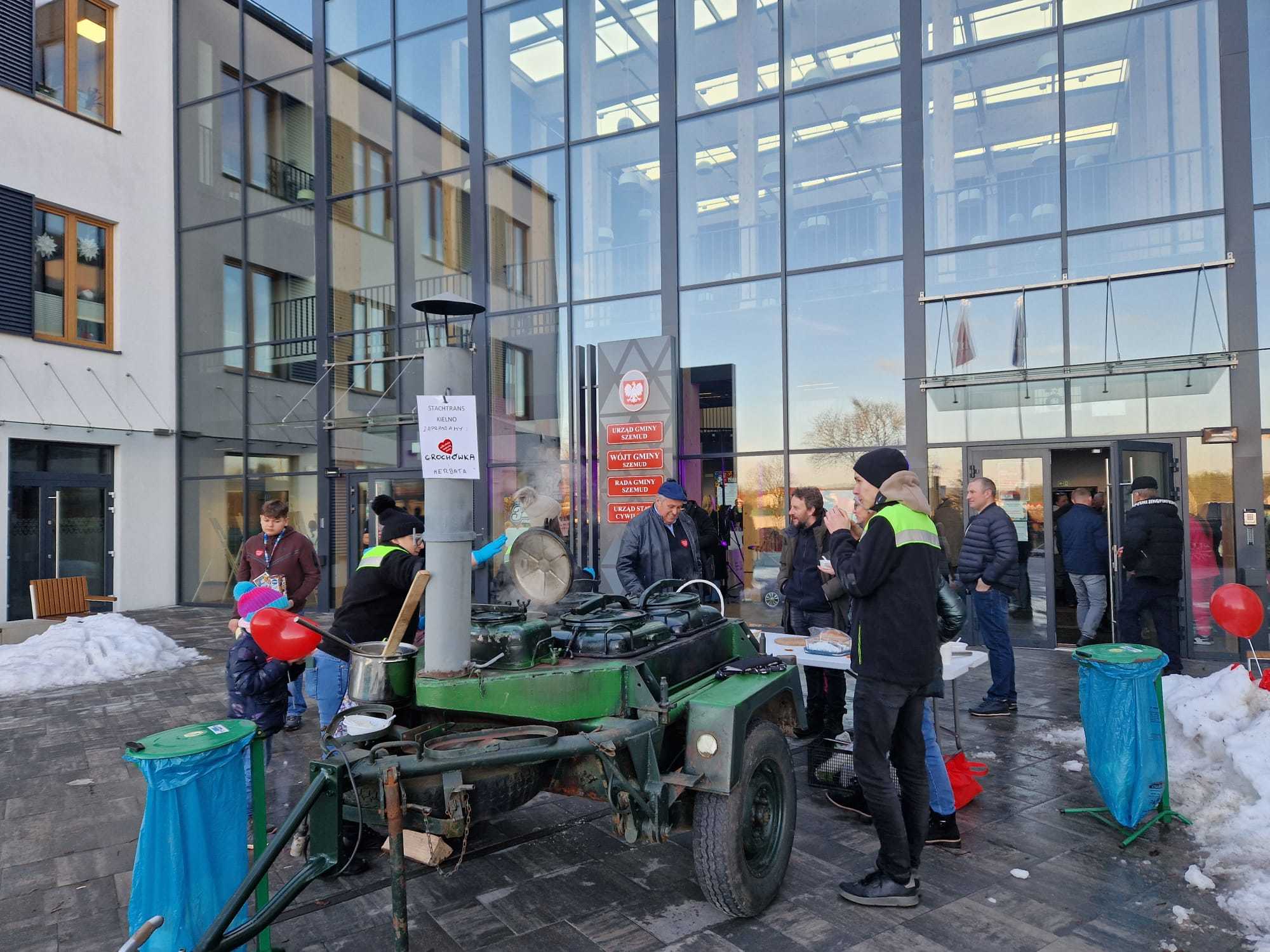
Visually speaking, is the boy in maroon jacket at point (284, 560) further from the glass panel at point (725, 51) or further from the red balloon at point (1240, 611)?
the glass panel at point (725, 51)

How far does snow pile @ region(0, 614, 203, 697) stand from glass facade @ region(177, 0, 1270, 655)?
3848mm

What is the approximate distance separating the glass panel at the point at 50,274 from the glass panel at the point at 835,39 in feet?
40.2

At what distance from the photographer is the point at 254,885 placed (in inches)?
95.7

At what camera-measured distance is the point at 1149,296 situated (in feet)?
29.2

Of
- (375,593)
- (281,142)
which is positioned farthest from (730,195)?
(281,142)

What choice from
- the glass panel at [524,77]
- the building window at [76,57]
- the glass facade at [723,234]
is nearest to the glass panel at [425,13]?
the glass facade at [723,234]

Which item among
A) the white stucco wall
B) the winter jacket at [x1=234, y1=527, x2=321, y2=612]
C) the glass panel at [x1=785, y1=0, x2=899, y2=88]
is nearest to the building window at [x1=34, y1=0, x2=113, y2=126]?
the white stucco wall

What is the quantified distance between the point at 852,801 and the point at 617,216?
928 centimetres

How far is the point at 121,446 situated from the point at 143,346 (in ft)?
6.32

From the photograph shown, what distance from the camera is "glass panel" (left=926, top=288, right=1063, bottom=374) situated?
366 inches

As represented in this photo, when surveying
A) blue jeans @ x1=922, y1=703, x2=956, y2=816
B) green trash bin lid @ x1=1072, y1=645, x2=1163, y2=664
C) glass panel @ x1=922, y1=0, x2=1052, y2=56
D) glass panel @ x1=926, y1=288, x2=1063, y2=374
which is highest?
glass panel @ x1=922, y1=0, x2=1052, y2=56

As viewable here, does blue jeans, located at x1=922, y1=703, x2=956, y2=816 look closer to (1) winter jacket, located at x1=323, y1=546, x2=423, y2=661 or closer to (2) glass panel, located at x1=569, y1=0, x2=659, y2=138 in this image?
(1) winter jacket, located at x1=323, y1=546, x2=423, y2=661

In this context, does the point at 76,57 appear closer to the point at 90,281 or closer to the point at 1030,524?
the point at 90,281

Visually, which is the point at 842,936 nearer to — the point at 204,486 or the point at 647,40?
the point at 647,40
